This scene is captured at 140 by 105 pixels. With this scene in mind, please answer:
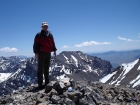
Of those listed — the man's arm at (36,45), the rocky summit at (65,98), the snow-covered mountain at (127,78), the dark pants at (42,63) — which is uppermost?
the man's arm at (36,45)

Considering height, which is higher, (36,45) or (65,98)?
(36,45)

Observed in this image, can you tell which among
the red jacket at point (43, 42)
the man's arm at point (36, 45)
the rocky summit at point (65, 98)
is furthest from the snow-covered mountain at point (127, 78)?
the man's arm at point (36, 45)

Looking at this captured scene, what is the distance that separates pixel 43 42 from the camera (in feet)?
50.3

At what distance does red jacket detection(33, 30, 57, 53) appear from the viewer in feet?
49.6

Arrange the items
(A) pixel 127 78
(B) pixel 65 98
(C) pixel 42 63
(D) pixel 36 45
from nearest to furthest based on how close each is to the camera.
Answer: (B) pixel 65 98 → (D) pixel 36 45 → (C) pixel 42 63 → (A) pixel 127 78

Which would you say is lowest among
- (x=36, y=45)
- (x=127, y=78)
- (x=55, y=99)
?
(x=127, y=78)

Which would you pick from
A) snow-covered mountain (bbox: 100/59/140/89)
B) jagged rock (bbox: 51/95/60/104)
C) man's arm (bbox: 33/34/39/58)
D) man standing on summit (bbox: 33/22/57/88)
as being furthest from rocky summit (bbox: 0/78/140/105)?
snow-covered mountain (bbox: 100/59/140/89)

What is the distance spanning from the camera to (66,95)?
13164 millimetres

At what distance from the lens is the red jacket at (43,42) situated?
49.6 ft

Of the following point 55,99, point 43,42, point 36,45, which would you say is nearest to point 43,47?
point 43,42

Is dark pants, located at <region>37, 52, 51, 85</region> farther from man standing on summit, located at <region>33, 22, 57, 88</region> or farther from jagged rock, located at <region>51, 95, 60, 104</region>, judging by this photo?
jagged rock, located at <region>51, 95, 60, 104</region>

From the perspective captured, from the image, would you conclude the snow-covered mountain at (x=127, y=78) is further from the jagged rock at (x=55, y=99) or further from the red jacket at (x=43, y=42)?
the jagged rock at (x=55, y=99)

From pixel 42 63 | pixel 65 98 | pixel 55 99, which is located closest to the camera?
pixel 55 99

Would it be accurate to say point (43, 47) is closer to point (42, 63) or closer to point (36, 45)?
point (36, 45)
